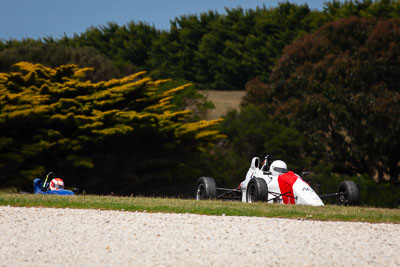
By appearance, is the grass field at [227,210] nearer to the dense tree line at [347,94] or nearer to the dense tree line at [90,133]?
the dense tree line at [90,133]

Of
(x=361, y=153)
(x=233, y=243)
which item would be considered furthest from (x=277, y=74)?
(x=233, y=243)

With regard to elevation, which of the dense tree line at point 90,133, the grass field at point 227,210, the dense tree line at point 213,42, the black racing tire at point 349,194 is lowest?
the grass field at point 227,210

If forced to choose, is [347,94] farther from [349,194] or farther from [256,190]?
[256,190]

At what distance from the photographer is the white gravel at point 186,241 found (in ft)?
22.6

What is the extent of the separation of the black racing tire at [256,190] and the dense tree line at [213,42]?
37976 mm

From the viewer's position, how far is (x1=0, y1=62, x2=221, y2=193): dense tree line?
2559cm

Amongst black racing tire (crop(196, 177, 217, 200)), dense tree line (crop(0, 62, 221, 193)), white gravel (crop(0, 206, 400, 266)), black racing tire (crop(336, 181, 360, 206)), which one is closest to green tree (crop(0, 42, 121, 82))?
dense tree line (crop(0, 62, 221, 193))

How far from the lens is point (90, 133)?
88.2 feet

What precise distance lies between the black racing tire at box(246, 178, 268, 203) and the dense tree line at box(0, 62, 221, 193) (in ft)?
41.0

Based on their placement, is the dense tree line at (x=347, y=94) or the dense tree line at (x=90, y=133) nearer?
the dense tree line at (x=90, y=133)

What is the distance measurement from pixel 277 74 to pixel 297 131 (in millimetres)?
4499

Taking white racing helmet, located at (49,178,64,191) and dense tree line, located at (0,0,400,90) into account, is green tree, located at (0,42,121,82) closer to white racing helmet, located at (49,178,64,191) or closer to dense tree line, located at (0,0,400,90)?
dense tree line, located at (0,0,400,90)

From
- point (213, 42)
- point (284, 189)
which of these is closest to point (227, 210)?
point (284, 189)

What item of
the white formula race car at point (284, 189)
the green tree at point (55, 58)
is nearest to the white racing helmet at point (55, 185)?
the white formula race car at point (284, 189)
